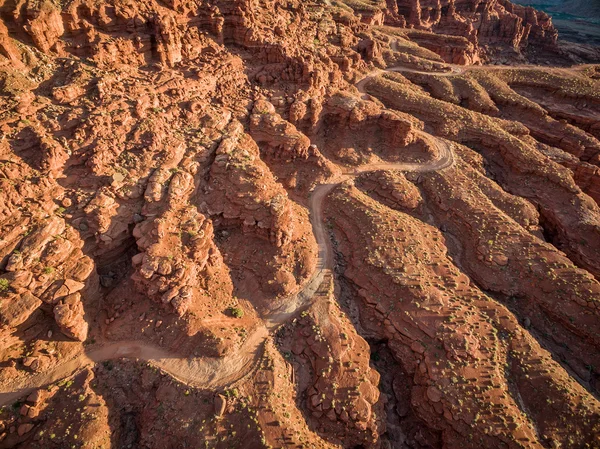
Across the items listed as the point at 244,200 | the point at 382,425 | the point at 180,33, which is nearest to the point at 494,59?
the point at 180,33

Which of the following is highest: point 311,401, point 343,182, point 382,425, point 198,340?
point 343,182

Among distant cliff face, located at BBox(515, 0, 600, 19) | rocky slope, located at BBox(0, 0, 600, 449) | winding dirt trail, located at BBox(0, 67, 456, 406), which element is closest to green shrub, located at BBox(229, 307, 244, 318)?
rocky slope, located at BBox(0, 0, 600, 449)

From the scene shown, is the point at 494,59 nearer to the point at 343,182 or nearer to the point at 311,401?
the point at 343,182

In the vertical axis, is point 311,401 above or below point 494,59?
below

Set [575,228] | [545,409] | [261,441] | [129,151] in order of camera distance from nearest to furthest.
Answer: [261,441], [545,409], [129,151], [575,228]

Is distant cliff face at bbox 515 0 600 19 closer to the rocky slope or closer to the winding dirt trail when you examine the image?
the rocky slope

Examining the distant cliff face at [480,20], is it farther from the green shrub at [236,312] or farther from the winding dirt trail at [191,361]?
the green shrub at [236,312]

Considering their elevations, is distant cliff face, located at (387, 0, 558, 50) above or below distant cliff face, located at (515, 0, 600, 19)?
below

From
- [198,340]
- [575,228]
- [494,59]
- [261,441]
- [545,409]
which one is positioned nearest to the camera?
[261,441]
